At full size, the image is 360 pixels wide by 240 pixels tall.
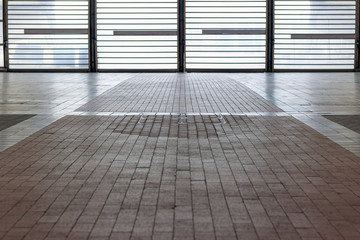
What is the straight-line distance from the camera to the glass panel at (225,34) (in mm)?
26391

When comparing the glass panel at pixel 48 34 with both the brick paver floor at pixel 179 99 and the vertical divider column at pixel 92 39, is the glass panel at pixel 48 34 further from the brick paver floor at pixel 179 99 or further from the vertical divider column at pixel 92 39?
the brick paver floor at pixel 179 99

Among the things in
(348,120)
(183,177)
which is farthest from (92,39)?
(183,177)

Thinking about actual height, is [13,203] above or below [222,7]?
below

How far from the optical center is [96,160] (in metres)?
6.58

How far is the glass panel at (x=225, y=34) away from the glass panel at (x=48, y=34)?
491 centimetres

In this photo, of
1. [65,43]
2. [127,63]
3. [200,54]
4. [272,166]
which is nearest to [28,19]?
[65,43]

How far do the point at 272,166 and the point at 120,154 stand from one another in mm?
1843

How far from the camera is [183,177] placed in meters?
5.75

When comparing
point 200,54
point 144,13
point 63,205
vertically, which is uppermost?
point 144,13

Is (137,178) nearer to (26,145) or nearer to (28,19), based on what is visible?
(26,145)

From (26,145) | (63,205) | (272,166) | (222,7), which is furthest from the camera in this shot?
(222,7)

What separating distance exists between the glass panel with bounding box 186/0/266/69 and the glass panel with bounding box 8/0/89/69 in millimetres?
4908

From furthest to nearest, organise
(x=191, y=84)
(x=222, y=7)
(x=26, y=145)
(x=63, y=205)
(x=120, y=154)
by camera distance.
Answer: (x=222, y=7), (x=191, y=84), (x=26, y=145), (x=120, y=154), (x=63, y=205)

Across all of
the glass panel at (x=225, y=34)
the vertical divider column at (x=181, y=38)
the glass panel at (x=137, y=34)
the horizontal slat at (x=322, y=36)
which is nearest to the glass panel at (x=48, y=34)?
the glass panel at (x=137, y=34)
